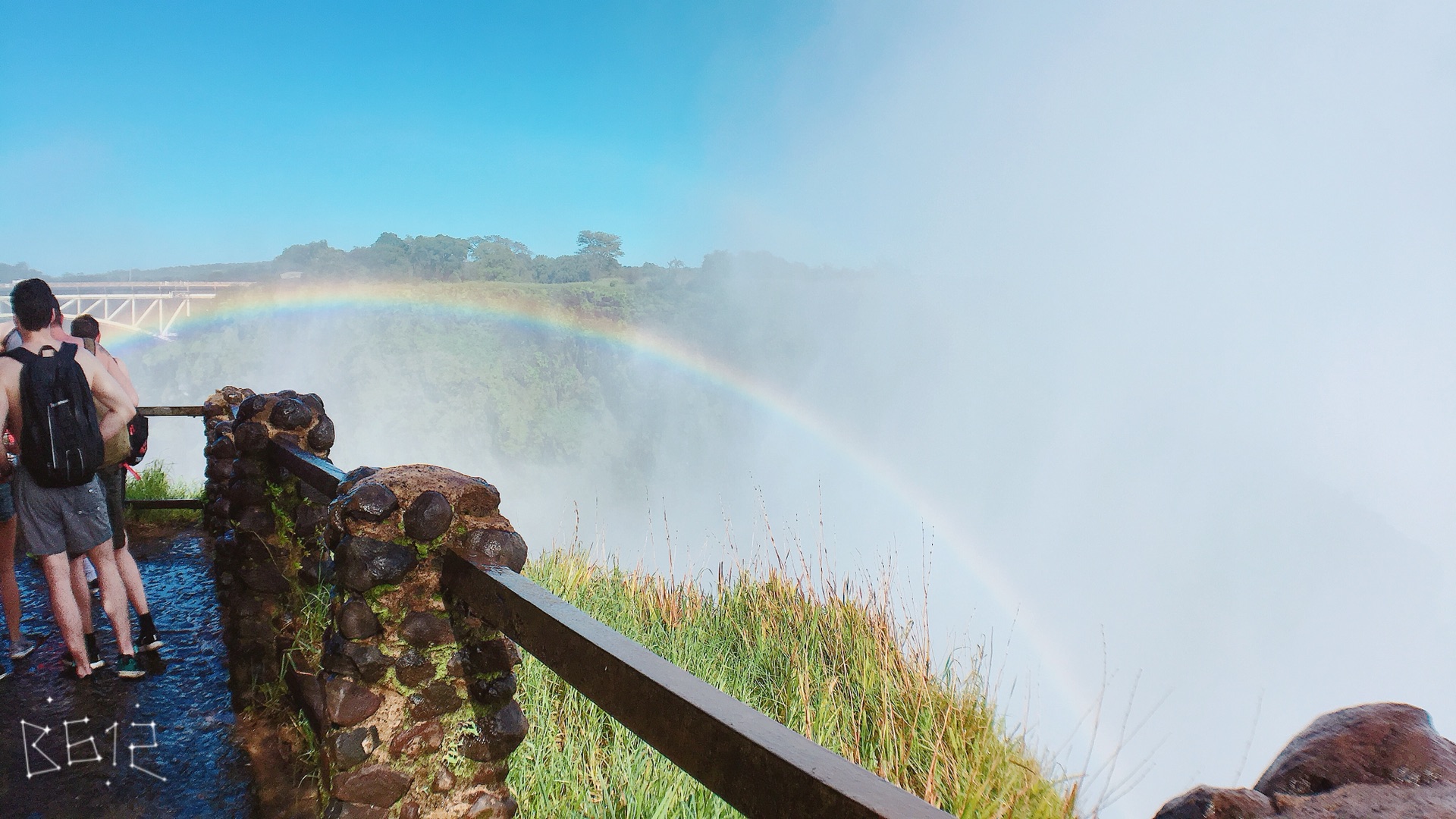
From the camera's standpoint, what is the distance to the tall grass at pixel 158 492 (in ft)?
24.0

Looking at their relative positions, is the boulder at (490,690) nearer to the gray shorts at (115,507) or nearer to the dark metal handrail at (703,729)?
the dark metal handrail at (703,729)

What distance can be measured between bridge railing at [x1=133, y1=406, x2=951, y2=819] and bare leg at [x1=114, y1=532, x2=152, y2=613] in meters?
3.56

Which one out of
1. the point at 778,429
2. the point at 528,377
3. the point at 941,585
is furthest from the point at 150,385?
the point at 941,585

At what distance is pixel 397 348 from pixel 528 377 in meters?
10.2

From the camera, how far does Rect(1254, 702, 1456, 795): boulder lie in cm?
88

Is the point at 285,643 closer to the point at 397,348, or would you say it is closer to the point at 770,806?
the point at 770,806

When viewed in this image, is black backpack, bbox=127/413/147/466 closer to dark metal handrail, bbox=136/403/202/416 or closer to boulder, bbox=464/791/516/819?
dark metal handrail, bbox=136/403/202/416

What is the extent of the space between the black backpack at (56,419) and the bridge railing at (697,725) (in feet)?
10.3

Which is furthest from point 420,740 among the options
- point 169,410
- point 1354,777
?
point 169,410

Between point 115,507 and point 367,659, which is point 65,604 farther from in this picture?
point 367,659

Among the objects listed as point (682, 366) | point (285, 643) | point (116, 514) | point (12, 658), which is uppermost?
point (116, 514)

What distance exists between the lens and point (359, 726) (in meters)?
1.83

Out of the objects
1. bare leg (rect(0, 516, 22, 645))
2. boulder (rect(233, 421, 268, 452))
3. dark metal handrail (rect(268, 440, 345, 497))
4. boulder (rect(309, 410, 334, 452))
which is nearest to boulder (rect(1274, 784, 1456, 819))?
dark metal handrail (rect(268, 440, 345, 497))

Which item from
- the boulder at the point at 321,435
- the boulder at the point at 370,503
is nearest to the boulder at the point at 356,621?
the boulder at the point at 370,503
